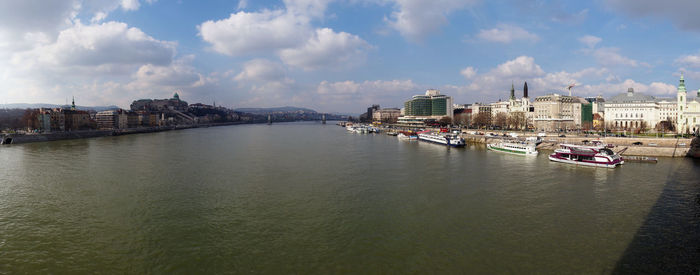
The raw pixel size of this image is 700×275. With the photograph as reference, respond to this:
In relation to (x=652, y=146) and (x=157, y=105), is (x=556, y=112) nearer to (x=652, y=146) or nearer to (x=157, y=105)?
(x=652, y=146)

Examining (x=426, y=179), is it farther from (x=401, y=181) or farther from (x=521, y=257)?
(x=521, y=257)

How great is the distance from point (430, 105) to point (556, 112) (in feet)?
131

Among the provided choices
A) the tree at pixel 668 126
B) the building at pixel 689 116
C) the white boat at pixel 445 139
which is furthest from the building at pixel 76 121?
the tree at pixel 668 126

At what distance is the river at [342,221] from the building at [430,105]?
249 ft

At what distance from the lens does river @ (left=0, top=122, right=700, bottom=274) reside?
763cm

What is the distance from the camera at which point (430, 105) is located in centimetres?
9806

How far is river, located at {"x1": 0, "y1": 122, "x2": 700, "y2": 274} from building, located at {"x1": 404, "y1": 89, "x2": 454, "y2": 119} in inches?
2987

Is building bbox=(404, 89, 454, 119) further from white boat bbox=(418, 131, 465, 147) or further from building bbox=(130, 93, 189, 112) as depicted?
building bbox=(130, 93, 189, 112)

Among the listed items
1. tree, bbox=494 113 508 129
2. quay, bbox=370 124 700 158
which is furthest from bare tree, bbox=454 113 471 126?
quay, bbox=370 124 700 158

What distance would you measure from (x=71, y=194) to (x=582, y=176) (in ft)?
74.1

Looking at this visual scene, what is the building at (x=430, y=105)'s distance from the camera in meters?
93.4

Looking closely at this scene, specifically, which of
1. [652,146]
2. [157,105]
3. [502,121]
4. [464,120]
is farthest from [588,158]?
[157,105]

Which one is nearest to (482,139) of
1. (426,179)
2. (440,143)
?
(440,143)

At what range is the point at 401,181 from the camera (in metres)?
16.3
